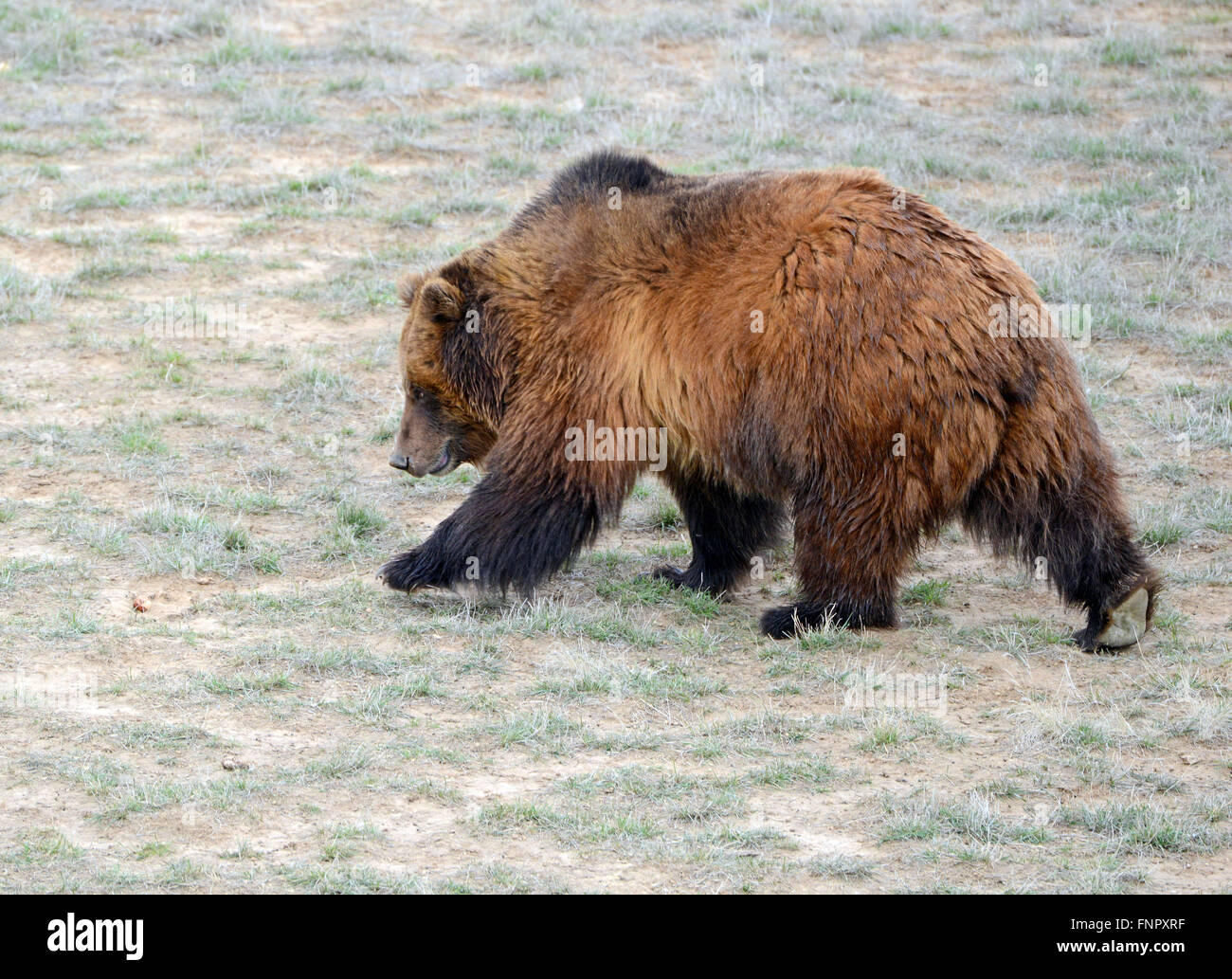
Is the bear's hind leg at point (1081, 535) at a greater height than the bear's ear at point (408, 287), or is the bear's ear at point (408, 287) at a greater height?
the bear's ear at point (408, 287)

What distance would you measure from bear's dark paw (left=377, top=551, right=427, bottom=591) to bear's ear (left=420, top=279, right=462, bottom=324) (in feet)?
3.96

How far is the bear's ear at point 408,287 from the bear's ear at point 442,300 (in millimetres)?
259

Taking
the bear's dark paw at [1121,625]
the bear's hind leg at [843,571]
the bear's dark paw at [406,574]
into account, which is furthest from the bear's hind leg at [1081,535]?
the bear's dark paw at [406,574]

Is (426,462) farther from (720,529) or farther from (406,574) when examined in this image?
(720,529)

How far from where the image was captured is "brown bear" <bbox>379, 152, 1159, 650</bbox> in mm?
7098

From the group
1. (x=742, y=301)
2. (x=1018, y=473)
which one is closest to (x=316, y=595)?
(x=742, y=301)

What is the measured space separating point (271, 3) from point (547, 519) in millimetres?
11486

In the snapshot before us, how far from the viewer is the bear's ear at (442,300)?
25.8 feet

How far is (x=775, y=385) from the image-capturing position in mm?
Answer: 7242

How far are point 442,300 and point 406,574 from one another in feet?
4.56

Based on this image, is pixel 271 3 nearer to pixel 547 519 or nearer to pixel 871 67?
pixel 871 67

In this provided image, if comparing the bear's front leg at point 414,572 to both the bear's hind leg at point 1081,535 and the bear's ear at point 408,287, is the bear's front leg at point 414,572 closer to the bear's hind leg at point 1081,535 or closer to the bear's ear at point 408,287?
the bear's ear at point 408,287

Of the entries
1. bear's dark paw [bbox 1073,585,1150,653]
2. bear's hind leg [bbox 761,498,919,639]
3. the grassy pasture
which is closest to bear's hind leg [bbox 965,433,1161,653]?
bear's dark paw [bbox 1073,585,1150,653]

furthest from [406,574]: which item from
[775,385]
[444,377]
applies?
[775,385]
